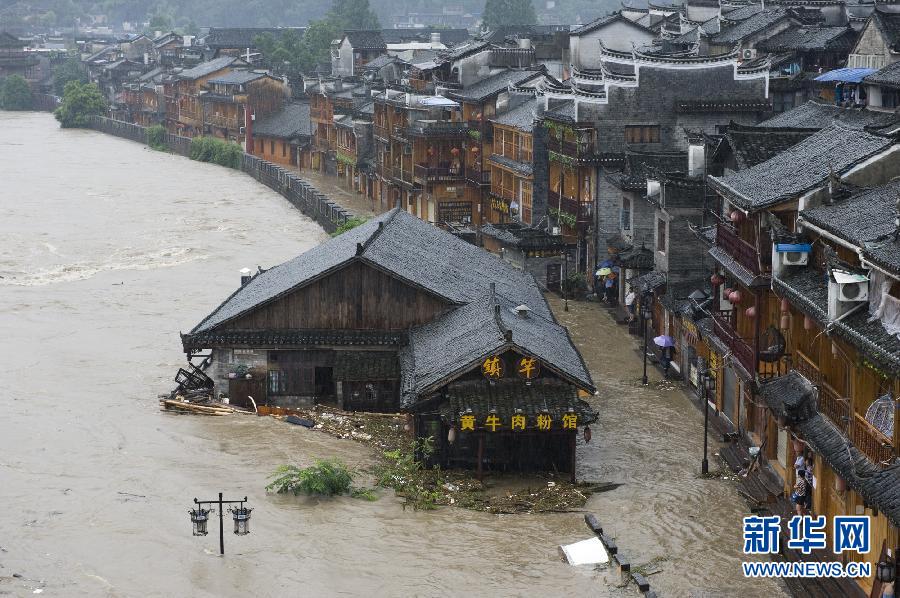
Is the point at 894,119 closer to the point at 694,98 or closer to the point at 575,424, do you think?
the point at 575,424

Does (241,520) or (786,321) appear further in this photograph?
(786,321)

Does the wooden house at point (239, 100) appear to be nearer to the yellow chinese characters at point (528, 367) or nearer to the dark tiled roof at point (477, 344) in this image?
the dark tiled roof at point (477, 344)

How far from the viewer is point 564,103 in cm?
5797

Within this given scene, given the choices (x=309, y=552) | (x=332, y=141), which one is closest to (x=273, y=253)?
(x=332, y=141)

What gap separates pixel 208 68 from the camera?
4606 inches

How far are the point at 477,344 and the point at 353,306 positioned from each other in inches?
231

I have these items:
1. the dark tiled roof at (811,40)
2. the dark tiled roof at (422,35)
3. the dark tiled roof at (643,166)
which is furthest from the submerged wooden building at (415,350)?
the dark tiled roof at (422,35)

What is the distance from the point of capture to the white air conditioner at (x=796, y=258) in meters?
28.2

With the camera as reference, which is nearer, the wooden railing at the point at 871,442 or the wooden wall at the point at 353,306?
the wooden railing at the point at 871,442

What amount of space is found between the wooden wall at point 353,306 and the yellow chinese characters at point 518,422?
7106 millimetres

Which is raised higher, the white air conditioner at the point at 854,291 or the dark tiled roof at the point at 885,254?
the dark tiled roof at the point at 885,254

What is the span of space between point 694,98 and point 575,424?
28.3 meters

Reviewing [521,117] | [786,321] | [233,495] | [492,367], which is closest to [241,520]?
[233,495]

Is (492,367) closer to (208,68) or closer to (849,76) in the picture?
(849,76)
